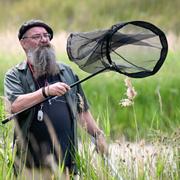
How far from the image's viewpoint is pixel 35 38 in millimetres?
5453

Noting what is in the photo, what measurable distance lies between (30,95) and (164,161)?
837mm

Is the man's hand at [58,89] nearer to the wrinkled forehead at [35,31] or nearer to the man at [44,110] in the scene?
the man at [44,110]

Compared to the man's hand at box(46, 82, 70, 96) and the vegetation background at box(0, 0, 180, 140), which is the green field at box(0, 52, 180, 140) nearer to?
the vegetation background at box(0, 0, 180, 140)

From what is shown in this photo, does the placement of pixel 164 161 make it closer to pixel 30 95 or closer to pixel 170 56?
pixel 30 95

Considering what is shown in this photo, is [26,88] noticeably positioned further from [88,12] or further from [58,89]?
[88,12]

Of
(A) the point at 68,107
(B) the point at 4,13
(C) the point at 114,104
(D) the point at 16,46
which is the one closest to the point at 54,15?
(B) the point at 4,13

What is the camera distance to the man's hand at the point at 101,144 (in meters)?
5.11

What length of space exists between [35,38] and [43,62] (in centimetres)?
18

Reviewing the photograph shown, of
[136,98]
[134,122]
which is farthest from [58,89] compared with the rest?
[136,98]

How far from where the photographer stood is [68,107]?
5.33 metres

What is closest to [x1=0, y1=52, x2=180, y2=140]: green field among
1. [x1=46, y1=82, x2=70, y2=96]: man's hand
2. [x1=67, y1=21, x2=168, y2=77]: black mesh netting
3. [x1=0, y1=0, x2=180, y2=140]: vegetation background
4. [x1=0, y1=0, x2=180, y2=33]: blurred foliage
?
[x1=0, y1=0, x2=180, y2=140]: vegetation background

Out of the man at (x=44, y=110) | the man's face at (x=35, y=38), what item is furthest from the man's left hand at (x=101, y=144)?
the man's face at (x=35, y=38)

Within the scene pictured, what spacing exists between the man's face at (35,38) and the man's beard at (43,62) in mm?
44

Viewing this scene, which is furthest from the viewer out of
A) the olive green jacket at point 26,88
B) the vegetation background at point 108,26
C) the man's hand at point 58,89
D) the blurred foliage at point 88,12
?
the blurred foliage at point 88,12
